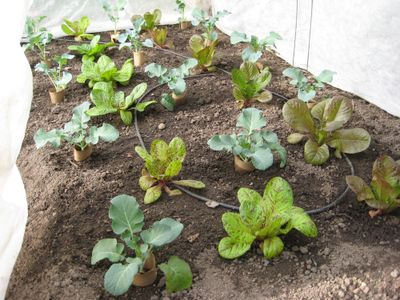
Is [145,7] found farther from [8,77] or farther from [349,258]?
[349,258]

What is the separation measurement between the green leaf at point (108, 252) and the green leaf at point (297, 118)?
95 cm

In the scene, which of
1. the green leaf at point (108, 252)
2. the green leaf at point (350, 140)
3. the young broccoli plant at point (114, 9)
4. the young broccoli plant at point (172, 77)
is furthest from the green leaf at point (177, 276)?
the young broccoli plant at point (114, 9)

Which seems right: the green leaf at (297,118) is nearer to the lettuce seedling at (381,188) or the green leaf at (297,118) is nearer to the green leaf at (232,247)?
the lettuce seedling at (381,188)

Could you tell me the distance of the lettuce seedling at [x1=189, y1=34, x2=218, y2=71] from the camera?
2.55 metres

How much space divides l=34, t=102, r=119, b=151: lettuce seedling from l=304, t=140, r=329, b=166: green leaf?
77 cm

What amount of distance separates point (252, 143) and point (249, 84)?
51cm

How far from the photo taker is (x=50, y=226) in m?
1.63

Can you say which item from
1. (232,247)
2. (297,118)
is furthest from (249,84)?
(232,247)

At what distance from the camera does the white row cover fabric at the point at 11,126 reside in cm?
126

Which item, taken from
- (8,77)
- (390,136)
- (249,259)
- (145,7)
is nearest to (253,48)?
(390,136)

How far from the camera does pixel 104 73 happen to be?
2420 millimetres

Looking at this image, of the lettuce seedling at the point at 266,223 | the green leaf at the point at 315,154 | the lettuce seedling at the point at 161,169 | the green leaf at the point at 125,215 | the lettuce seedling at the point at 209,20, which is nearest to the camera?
the green leaf at the point at 125,215

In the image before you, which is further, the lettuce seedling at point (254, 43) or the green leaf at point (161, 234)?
the lettuce seedling at point (254, 43)

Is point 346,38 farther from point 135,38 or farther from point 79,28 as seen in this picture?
point 79,28
